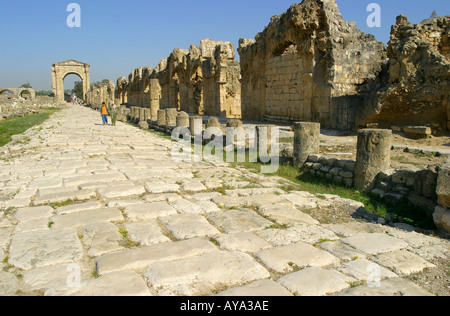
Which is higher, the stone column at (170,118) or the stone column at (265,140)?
the stone column at (170,118)

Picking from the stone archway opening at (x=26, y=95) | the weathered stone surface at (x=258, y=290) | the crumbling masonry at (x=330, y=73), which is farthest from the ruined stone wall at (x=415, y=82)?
the stone archway opening at (x=26, y=95)

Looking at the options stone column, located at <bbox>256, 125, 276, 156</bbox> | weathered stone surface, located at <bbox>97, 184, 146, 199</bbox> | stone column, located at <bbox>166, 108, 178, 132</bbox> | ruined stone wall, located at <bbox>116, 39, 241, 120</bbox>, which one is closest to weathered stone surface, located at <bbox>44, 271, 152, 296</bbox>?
weathered stone surface, located at <bbox>97, 184, 146, 199</bbox>

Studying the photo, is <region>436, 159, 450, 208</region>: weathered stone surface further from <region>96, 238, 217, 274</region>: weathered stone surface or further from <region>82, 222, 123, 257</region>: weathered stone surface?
<region>82, 222, 123, 257</region>: weathered stone surface

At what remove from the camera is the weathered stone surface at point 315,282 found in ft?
9.04

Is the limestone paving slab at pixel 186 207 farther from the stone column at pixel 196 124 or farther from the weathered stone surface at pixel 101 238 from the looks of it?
the stone column at pixel 196 124

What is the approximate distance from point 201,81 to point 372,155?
69.6 feet

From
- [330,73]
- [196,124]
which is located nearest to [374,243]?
[196,124]

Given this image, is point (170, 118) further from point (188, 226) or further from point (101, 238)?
point (101, 238)

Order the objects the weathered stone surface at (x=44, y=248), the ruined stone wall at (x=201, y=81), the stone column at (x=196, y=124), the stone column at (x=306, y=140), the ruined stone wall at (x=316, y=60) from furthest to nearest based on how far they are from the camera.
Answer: the ruined stone wall at (x=201, y=81)
the ruined stone wall at (x=316, y=60)
the stone column at (x=196, y=124)
the stone column at (x=306, y=140)
the weathered stone surface at (x=44, y=248)

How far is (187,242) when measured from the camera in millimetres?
3662

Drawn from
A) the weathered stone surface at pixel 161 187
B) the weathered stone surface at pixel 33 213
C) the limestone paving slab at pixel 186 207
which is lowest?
the limestone paving slab at pixel 186 207

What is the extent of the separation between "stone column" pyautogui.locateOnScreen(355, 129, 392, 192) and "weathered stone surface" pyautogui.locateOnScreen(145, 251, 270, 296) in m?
3.75

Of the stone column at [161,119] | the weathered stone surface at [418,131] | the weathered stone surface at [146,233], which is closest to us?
the weathered stone surface at [146,233]

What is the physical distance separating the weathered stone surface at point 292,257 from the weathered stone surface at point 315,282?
13cm
